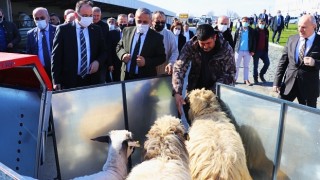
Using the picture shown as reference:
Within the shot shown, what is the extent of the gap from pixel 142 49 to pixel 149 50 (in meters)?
0.10

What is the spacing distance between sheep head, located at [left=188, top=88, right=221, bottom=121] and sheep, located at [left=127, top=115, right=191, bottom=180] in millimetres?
744

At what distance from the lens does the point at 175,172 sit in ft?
9.21

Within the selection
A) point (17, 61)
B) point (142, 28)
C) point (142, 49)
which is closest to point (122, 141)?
point (17, 61)

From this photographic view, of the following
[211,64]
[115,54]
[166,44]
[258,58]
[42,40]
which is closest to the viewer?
[211,64]

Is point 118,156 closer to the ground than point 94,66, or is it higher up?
closer to the ground

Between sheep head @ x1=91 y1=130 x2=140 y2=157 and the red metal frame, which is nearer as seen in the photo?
the red metal frame

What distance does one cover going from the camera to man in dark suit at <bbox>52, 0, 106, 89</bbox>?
177 inches

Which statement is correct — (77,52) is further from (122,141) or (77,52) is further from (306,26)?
(306,26)

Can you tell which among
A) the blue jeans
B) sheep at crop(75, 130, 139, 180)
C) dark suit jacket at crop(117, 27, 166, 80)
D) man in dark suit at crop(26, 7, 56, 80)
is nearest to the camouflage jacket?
dark suit jacket at crop(117, 27, 166, 80)

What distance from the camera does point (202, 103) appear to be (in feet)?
13.5

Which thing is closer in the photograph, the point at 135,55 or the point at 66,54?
the point at 66,54

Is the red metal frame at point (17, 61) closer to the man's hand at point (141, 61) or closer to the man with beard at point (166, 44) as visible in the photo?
the man's hand at point (141, 61)

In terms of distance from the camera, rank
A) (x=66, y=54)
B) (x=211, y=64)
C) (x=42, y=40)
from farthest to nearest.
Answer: (x=42, y=40) → (x=66, y=54) → (x=211, y=64)

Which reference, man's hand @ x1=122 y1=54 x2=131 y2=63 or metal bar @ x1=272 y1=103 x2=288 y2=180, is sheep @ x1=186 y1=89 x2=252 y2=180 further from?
man's hand @ x1=122 y1=54 x2=131 y2=63
